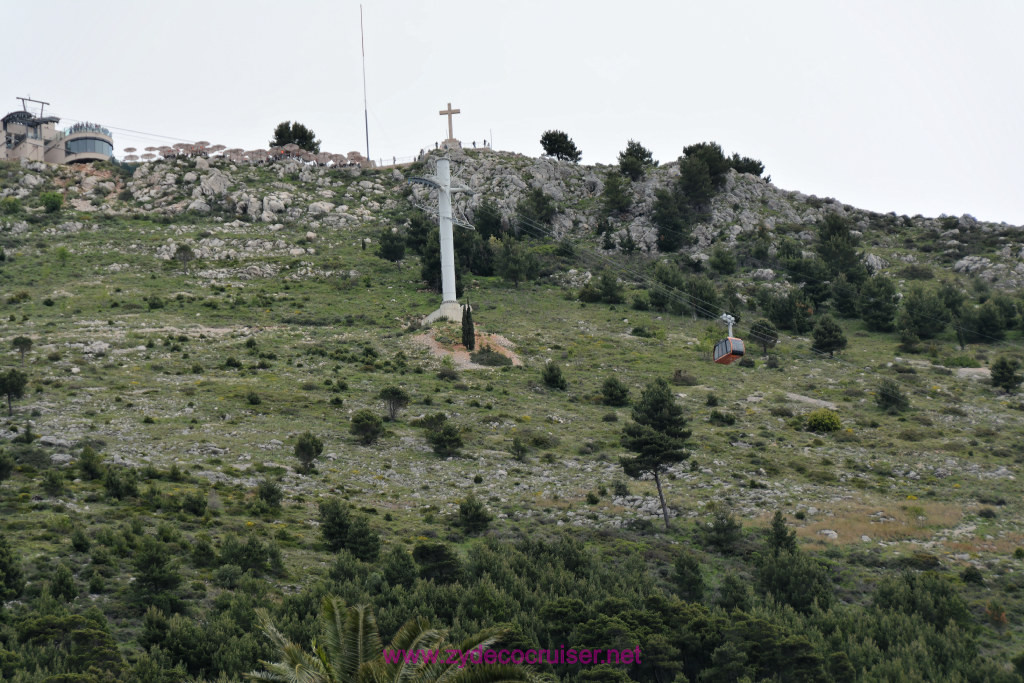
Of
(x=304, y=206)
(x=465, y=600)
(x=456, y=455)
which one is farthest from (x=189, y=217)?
(x=465, y=600)

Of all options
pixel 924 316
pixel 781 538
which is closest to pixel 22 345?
pixel 781 538

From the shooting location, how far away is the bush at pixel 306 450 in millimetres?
34781

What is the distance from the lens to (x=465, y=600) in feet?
75.6

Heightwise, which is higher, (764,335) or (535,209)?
(535,209)

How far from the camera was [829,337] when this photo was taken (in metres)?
60.8

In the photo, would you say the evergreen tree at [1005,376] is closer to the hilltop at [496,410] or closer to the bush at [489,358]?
the hilltop at [496,410]

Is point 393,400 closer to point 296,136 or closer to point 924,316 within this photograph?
point 924,316

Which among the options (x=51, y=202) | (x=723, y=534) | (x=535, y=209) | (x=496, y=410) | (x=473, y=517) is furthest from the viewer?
(x=535, y=209)

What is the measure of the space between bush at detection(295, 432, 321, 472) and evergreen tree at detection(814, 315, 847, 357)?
4167 cm

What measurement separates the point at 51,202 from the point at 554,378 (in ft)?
219

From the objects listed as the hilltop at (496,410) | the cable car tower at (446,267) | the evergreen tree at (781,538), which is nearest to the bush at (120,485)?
the hilltop at (496,410)

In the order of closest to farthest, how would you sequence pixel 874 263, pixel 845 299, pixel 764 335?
pixel 764 335, pixel 845 299, pixel 874 263

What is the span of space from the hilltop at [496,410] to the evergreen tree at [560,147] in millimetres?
16361

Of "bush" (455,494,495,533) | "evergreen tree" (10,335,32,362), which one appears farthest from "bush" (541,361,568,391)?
"evergreen tree" (10,335,32,362)
